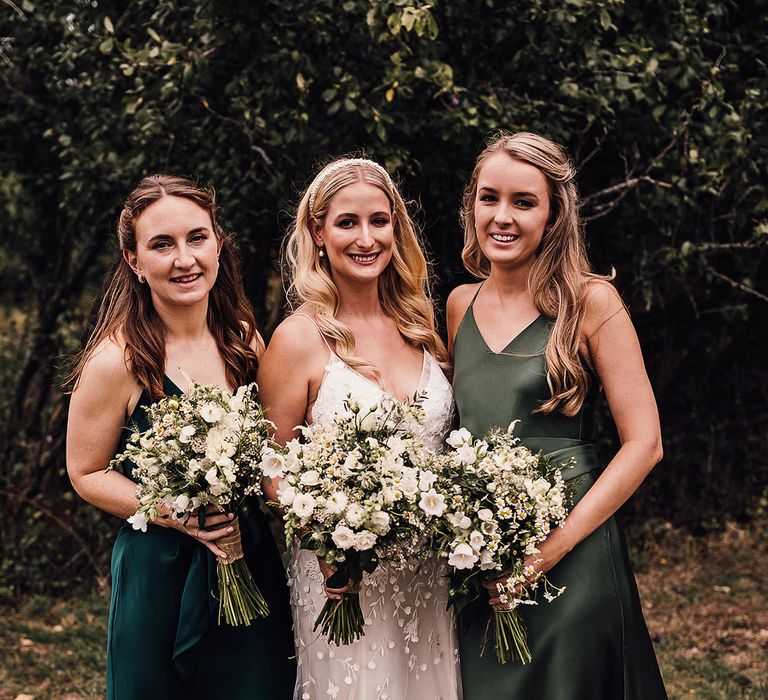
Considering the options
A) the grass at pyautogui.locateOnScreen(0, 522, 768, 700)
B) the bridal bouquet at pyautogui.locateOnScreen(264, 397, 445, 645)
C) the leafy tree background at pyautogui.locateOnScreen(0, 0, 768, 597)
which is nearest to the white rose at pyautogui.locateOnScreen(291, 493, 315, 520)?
the bridal bouquet at pyautogui.locateOnScreen(264, 397, 445, 645)

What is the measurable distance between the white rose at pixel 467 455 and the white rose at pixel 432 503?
0.49 feet

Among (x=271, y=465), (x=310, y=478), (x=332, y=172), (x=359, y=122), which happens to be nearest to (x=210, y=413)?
(x=271, y=465)

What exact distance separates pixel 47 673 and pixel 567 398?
3854mm

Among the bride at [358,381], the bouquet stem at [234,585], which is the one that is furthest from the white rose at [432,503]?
the bouquet stem at [234,585]

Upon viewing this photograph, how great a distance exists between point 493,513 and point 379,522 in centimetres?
36

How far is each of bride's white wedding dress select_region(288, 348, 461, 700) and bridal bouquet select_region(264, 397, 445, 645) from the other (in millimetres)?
351

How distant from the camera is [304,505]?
277 cm

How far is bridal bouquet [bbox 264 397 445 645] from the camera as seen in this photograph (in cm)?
274

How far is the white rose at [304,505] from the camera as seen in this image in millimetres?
2756

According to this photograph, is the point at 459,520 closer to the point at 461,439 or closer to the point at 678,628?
the point at 461,439

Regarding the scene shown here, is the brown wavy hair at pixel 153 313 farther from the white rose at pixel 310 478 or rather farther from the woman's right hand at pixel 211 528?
the white rose at pixel 310 478

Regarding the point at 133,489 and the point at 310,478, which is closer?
the point at 310,478

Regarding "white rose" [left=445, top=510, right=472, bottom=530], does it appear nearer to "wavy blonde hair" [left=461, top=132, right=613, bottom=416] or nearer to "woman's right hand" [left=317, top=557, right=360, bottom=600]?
"woman's right hand" [left=317, top=557, right=360, bottom=600]

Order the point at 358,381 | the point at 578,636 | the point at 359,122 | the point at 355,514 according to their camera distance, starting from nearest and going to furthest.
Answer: the point at 355,514 < the point at 578,636 < the point at 358,381 < the point at 359,122
